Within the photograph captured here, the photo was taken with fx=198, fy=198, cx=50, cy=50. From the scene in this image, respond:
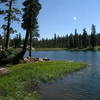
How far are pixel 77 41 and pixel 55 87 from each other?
13739cm

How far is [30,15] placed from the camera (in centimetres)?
3881

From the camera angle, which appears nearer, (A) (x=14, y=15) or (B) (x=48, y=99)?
(B) (x=48, y=99)

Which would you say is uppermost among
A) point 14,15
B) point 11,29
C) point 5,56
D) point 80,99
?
point 14,15

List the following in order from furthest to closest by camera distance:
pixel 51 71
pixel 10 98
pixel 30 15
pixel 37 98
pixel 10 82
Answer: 1. pixel 30 15
2. pixel 51 71
3. pixel 10 82
4. pixel 37 98
5. pixel 10 98

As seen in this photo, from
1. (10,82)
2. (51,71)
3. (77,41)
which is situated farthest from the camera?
(77,41)

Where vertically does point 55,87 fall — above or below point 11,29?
below

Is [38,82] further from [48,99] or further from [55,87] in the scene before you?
[48,99]

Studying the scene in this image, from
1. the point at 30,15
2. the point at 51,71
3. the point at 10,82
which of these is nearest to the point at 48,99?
the point at 10,82

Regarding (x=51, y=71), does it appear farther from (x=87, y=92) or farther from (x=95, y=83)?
(x=87, y=92)

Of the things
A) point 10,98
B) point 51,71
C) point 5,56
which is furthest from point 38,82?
point 5,56

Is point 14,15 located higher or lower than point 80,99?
higher

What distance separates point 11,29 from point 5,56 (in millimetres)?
6346

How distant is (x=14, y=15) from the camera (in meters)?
34.1

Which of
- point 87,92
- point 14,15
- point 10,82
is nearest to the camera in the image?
point 87,92
